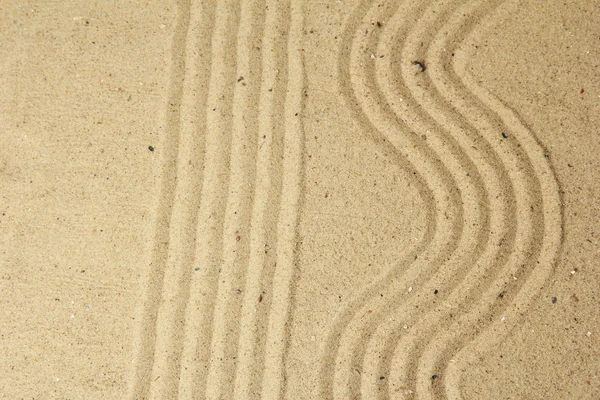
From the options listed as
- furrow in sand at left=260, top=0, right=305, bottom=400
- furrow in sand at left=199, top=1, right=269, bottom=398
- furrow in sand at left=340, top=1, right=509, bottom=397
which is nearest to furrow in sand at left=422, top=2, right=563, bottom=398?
furrow in sand at left=340, top=1, right=509, bottom=397

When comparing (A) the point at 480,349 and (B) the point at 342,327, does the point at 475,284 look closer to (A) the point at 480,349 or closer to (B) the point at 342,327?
(A) the point at 480,349

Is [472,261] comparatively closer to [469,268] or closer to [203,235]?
[469,268]

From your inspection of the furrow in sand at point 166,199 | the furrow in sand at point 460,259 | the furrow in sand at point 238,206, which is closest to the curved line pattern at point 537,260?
the furrow in sand at point 460,259

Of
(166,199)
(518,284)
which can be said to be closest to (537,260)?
(518,284)

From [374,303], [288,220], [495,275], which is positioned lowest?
[374,303]

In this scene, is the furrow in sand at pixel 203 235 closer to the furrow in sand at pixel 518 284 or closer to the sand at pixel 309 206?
the sand at pixel 309 206

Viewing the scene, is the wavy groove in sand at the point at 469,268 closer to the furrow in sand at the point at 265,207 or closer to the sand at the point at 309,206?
the sand at the point at 309,206
